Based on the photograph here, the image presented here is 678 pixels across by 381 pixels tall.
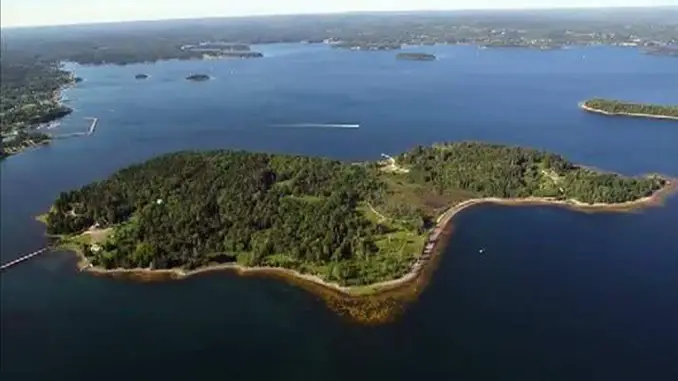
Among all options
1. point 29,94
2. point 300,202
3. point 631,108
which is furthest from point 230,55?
point 300,202

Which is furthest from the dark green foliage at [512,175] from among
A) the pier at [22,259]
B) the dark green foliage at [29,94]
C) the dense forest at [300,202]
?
the dark green foliage at [29,94]

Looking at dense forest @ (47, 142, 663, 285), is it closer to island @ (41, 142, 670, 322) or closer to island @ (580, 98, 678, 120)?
island @ (41, 142, 670, 322)

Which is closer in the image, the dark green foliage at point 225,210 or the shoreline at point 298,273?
the shoreline at point 298,273

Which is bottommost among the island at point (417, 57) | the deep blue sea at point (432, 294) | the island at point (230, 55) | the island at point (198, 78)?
A: the deep blue sea at point (432, 294)

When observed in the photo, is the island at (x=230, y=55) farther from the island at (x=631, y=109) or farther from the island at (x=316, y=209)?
the island at (x=316, y=209)

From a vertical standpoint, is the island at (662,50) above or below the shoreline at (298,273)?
above

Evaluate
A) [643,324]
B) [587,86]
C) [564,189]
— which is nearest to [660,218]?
[564,189]

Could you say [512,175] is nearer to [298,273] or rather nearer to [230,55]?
[298,273]

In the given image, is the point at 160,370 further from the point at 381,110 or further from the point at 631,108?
the point at 631,108
